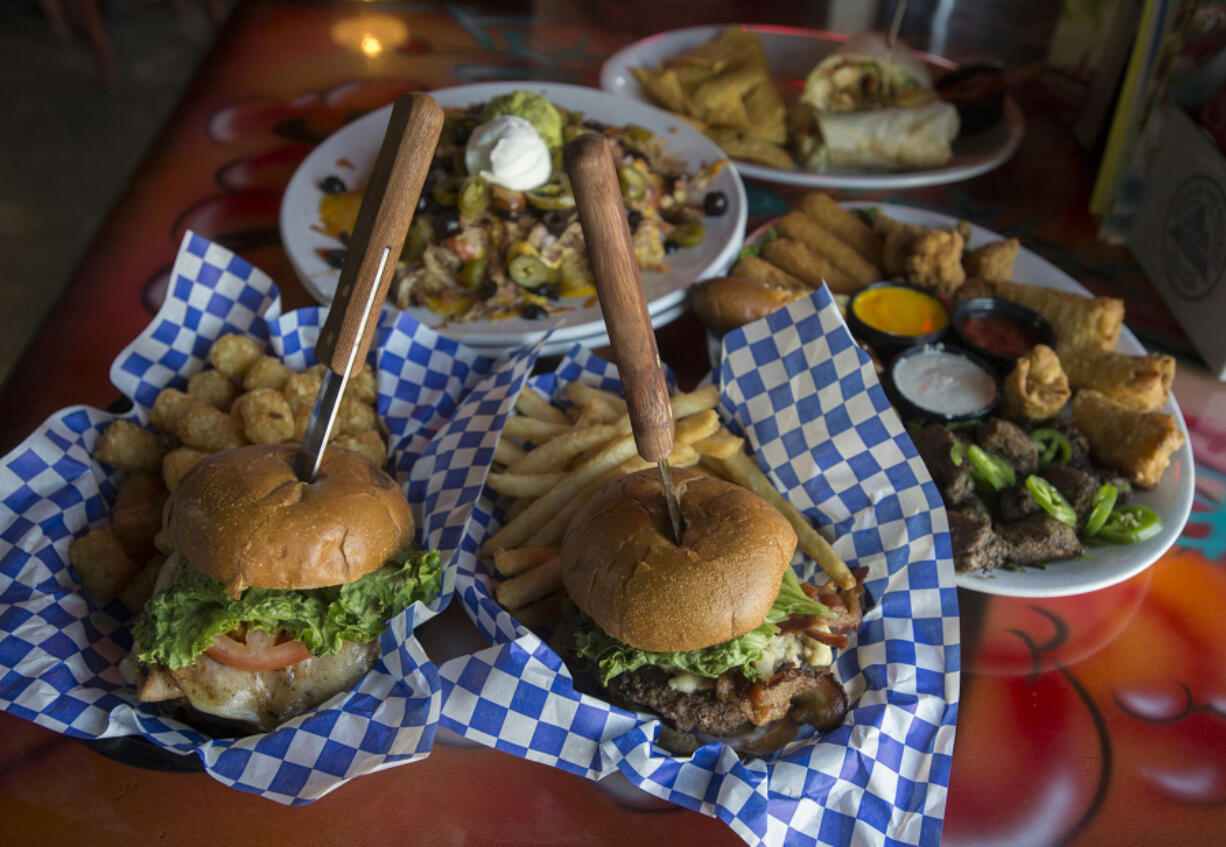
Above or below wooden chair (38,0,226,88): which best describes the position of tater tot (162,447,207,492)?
above

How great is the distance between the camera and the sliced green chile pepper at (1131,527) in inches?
83.4

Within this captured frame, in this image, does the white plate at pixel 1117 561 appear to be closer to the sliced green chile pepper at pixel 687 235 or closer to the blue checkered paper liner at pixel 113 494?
the blue checkered paper liner at pixel 113 494

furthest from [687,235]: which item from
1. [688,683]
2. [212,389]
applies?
[688,683]

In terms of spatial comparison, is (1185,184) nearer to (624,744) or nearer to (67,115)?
(624,744)

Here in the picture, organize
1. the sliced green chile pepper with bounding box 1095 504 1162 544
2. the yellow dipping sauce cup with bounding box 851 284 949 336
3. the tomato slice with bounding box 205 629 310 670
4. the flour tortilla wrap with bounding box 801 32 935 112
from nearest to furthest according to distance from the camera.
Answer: the tomato slice with bounding box 205 629 310 670, the sliced green chile pepper with bounding box 1095 504 1162 544, the yellow dipping sauce cup with bounding box 851 284 949 336, the flour tortilla wrap with bounding box 801 32 935 112

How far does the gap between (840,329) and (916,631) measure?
2.39 ft

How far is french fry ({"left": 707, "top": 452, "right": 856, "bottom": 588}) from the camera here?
198 centimetres

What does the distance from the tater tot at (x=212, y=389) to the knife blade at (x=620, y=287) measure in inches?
55.6

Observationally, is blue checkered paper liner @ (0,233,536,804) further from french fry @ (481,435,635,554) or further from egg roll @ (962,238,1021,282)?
egg roll @ (962,238,1021,282)

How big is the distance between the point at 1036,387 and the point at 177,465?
2291 mm

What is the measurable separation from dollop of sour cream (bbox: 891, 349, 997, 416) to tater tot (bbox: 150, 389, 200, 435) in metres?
1.96

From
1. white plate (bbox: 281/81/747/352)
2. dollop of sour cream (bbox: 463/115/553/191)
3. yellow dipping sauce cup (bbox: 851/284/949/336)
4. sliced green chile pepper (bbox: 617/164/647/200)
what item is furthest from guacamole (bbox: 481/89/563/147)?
yellow dipping sauce cup (bbox: 851/284/949/336)

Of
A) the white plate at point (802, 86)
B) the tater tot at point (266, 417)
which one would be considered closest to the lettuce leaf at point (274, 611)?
the tater tot at point (266, 417)

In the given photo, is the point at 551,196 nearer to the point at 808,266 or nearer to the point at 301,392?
the point at 808,266
